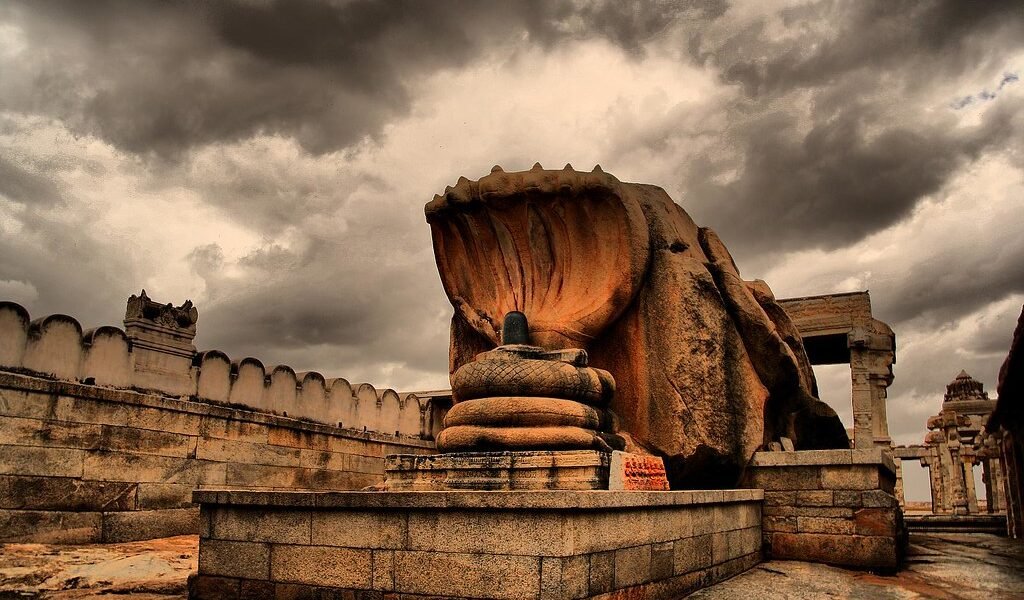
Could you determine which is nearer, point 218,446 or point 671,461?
point 671,461

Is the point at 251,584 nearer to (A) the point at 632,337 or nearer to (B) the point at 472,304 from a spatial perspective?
(B) the point at 472,304

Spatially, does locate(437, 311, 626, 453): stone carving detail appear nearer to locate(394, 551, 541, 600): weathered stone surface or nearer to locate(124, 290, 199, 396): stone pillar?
locate(394, 551, 541, 600): weathered stone surface

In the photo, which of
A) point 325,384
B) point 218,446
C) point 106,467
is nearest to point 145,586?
point 106,467

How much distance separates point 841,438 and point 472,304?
563 cm

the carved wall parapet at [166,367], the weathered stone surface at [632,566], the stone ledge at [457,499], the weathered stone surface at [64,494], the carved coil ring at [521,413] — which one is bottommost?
the weathered stone surface at [632,566]

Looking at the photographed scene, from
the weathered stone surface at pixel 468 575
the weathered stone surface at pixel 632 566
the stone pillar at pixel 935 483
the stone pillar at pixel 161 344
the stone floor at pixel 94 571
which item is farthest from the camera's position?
the stone pillar at pixel 935 483

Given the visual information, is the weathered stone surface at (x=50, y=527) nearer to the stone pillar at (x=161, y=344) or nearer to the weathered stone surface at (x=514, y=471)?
the stone pillar at (x=161, y=344)

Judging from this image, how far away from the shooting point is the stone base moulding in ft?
14.6

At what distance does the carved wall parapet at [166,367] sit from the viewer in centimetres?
807

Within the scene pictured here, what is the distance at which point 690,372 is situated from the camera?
7461 mm

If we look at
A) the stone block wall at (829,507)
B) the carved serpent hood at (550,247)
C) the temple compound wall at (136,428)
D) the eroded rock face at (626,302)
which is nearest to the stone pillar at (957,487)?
the stone block wall at (829,507)

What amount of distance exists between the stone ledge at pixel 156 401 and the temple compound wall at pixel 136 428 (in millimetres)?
13

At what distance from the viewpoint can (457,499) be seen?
468 centimetres

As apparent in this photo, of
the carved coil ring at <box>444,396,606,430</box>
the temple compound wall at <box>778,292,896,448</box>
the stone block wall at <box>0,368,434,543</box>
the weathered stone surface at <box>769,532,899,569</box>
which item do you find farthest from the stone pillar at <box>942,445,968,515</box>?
the carved coil ring at <box>444,396,606,430</box>
